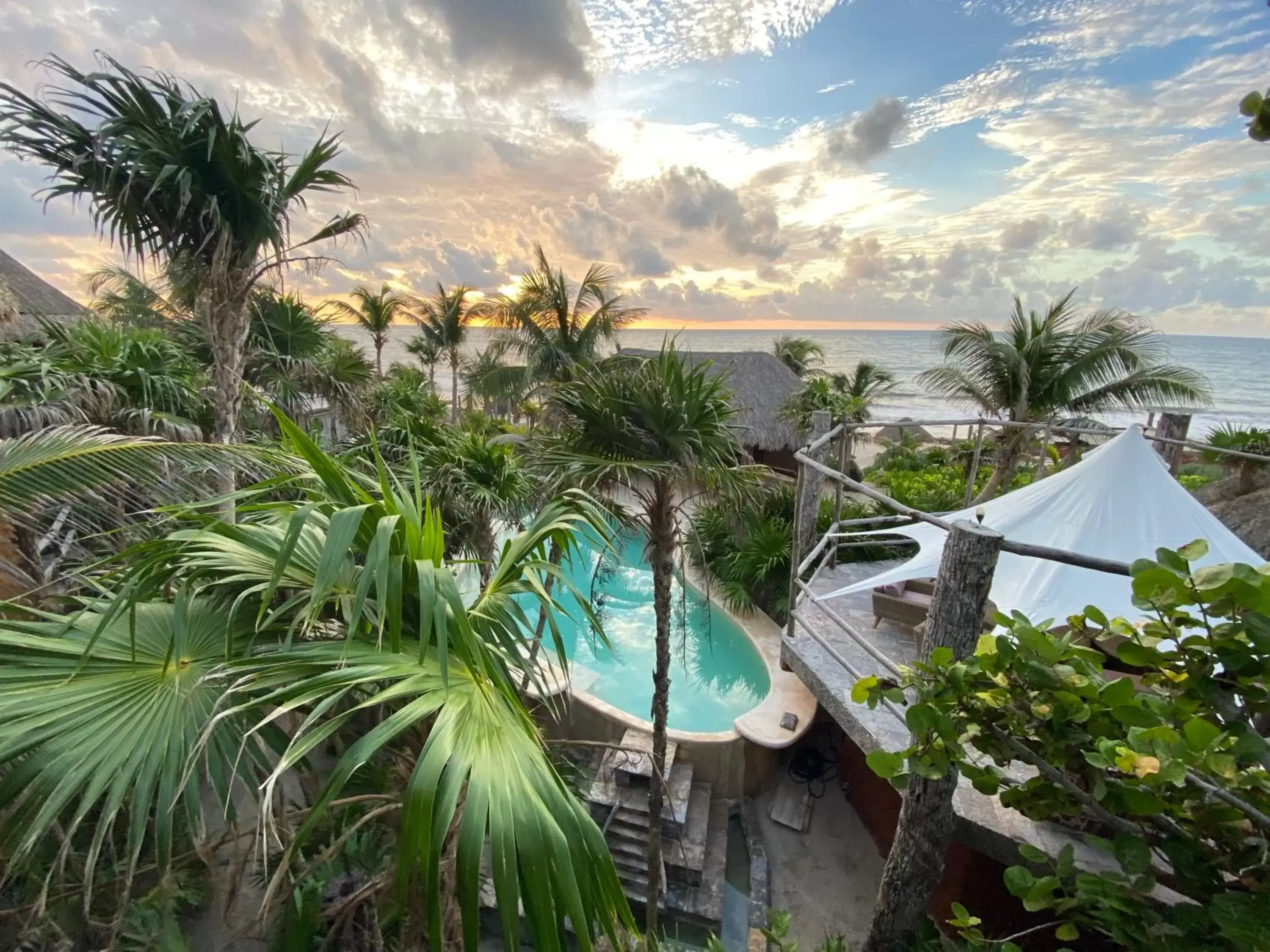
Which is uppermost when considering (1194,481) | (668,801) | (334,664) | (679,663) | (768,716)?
(334,664)

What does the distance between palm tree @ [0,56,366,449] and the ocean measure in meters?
3.21

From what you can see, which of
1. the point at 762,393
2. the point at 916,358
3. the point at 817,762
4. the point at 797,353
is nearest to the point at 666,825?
the point at 817,762

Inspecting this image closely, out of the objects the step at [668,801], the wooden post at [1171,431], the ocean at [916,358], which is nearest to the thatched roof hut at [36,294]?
the ocean at [916,358]

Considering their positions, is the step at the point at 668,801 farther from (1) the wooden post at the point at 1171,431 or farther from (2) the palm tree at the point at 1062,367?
(1) the wooden post at the point at 1171,431

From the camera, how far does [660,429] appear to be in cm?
436

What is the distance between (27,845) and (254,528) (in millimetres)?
951

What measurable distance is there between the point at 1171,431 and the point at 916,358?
6518 centimetres

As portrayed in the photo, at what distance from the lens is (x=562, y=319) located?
9.82 meters

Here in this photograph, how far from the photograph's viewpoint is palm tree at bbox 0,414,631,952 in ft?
4.00

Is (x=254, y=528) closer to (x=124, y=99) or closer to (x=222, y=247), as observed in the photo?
(x=222, y=247)

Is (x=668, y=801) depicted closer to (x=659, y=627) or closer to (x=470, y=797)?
(x=659, y=627)

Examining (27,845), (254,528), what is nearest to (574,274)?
(254,528)

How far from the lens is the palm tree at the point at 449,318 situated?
20.3m

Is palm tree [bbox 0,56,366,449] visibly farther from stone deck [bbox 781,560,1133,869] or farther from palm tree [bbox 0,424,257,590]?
stone deck [bbox 781,560,1133,869]
